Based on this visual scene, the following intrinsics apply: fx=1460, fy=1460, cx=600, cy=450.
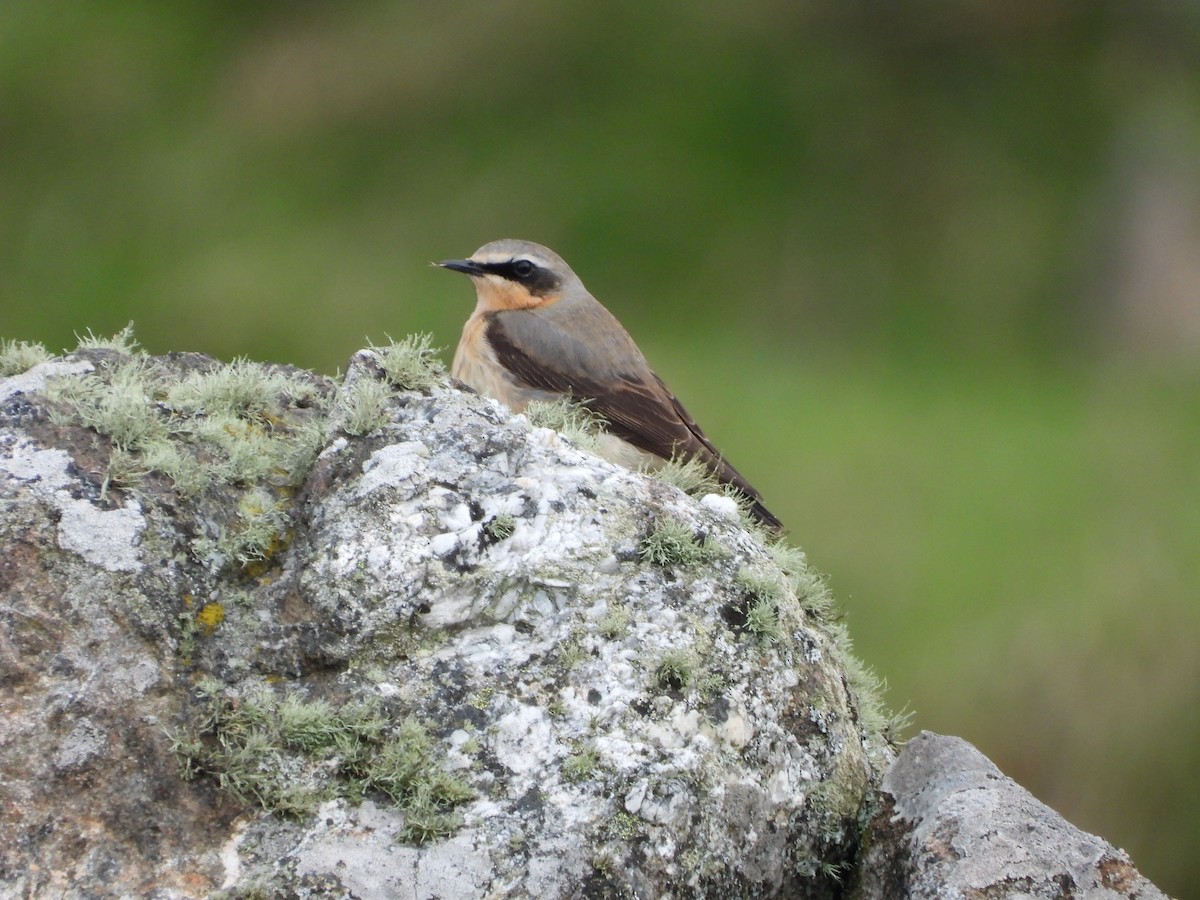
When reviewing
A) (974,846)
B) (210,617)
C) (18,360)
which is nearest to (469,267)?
(18,360)

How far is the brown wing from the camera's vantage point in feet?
25.8

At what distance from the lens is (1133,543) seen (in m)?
13.5

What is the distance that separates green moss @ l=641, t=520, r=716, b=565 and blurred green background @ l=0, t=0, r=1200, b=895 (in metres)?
9.34

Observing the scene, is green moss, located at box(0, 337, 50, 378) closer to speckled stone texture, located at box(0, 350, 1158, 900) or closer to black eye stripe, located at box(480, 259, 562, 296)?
speckled stone texture, located at box(0, 350, 1158, 900)

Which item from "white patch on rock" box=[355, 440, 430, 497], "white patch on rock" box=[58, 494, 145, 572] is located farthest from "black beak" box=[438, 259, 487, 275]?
"white patch on rock" box=[58, 494, 145, 572]

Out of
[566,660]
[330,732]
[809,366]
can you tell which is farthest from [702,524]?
[809,366]

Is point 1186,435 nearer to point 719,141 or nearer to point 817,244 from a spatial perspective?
point 817,244

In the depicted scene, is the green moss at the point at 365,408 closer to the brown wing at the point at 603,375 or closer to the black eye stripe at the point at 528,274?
the brown wing at the point at 603,375

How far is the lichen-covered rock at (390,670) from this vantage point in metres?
3.70

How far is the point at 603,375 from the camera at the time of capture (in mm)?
8398

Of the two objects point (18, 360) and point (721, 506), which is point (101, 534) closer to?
point (18, 360)

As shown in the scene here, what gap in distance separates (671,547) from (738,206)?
13.0 meters

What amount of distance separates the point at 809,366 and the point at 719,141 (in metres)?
2.91

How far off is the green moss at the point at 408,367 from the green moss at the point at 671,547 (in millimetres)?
959
